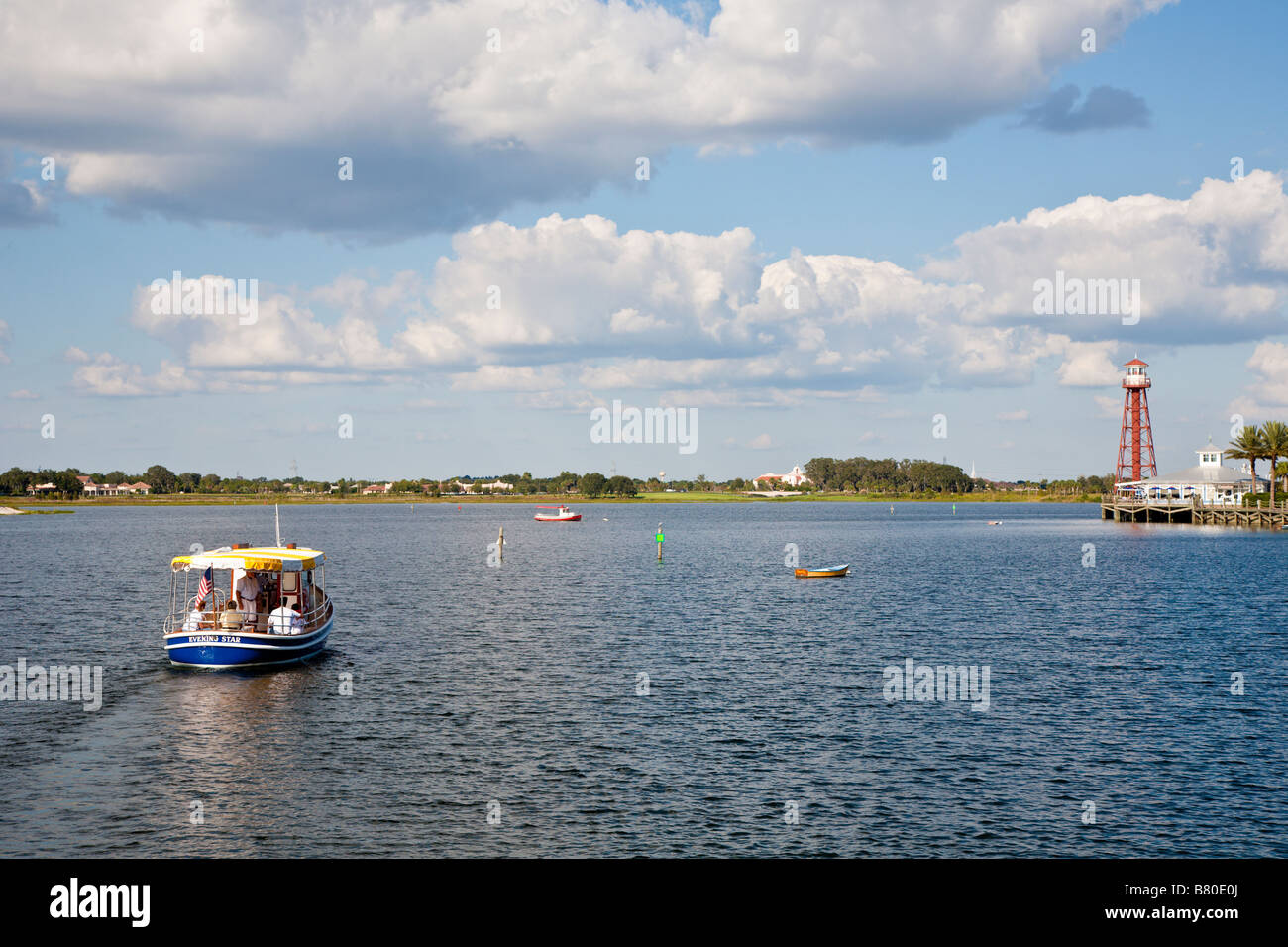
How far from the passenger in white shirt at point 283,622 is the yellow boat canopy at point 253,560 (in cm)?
210

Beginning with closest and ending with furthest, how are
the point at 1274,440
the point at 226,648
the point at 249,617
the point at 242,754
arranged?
the point at 242,754, the point at 226,648, the point at 249,617, the point at 1274,440

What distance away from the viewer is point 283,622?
4953 centimetres

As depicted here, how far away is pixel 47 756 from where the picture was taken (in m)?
32.8

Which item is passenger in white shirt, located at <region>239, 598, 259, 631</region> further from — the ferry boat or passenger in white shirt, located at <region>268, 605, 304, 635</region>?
passenger in white shirt, located at <region>268, 605, 304, 635</region>

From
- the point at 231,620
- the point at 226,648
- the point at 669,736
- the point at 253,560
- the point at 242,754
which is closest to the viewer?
the point at 242,754

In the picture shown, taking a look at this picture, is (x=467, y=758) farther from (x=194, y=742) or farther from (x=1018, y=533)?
(x=1018, y=533)

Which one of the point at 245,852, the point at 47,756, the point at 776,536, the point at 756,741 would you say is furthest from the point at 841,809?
the point at 776,536

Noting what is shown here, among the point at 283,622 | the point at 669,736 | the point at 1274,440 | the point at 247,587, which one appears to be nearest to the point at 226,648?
the point at 283,622

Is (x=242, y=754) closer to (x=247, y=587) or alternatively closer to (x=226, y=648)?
(x=226, y=648)

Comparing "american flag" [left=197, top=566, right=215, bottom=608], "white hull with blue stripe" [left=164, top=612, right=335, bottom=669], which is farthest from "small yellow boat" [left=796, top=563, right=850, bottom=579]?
"american flag" [left=197, top=566, right=215, bottom=608]

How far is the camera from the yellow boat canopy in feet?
156

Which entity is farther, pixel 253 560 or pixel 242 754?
pixel 253 560

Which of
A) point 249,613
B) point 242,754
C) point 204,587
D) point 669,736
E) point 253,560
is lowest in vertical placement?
point 669,736

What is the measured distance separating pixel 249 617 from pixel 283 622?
1.71 metres
